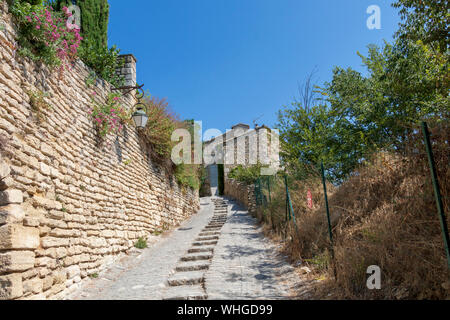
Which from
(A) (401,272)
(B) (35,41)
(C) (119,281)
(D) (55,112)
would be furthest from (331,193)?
(B) (35,41)

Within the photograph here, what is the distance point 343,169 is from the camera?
305 inches

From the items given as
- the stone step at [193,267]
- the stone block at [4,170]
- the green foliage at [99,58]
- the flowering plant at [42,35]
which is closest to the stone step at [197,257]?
the stone step at [193,267]

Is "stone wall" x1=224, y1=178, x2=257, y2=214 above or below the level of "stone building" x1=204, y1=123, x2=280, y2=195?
below

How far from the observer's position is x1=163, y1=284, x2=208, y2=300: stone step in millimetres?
3602

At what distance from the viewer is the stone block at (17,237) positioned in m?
2.96

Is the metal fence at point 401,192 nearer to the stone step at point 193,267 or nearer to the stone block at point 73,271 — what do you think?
the stone step at point 193,267

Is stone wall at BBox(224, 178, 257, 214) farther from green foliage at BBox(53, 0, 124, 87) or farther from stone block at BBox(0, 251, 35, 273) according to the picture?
stone block at BBox(0, 251, 35, 273)

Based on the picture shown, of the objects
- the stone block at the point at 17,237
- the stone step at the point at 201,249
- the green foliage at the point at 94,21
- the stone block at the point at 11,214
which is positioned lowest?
the stone step at the point at 201,249

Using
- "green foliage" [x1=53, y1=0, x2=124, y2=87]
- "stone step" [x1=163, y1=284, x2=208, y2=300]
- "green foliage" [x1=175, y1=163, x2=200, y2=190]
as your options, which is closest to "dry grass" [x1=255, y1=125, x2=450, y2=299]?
"stone step" [x1=163, y1=284, x2=208, y2=300]

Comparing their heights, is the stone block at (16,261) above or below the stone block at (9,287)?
above

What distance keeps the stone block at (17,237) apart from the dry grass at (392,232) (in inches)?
132

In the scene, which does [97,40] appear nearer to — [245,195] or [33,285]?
[33,285]

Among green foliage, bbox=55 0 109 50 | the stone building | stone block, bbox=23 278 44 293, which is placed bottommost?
stone block, bbox=23 278 44 293
